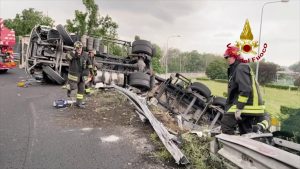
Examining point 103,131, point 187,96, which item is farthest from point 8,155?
point 187,96

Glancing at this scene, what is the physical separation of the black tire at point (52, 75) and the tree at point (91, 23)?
13.7 metres

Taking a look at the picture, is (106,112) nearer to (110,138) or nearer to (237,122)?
(110,138)

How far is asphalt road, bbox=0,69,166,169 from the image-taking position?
385 centimetres

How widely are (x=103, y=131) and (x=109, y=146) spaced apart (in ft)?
2.83

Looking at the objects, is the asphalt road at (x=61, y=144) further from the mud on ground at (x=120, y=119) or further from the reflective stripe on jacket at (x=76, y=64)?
the reflective stripe on jacket at (x=76, y=64)

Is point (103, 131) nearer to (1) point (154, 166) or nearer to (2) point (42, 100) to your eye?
(1) point (154, 166)

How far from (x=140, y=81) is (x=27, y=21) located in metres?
33.3

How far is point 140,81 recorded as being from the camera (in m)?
10.1

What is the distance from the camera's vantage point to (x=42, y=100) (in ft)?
27.8

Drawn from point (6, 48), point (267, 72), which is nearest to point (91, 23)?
point (6, 48)

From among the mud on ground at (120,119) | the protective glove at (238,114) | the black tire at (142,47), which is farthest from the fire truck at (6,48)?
the protective glove at (238,114)

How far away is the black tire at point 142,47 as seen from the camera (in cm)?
1188

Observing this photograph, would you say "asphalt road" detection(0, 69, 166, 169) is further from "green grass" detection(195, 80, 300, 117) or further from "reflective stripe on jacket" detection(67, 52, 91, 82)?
"green grass" detection(195, 80, 300, 117)

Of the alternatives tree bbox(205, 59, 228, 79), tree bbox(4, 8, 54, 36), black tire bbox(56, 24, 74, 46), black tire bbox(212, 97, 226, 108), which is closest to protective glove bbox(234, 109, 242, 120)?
black tire bbox(212, 97, 226, 108)
